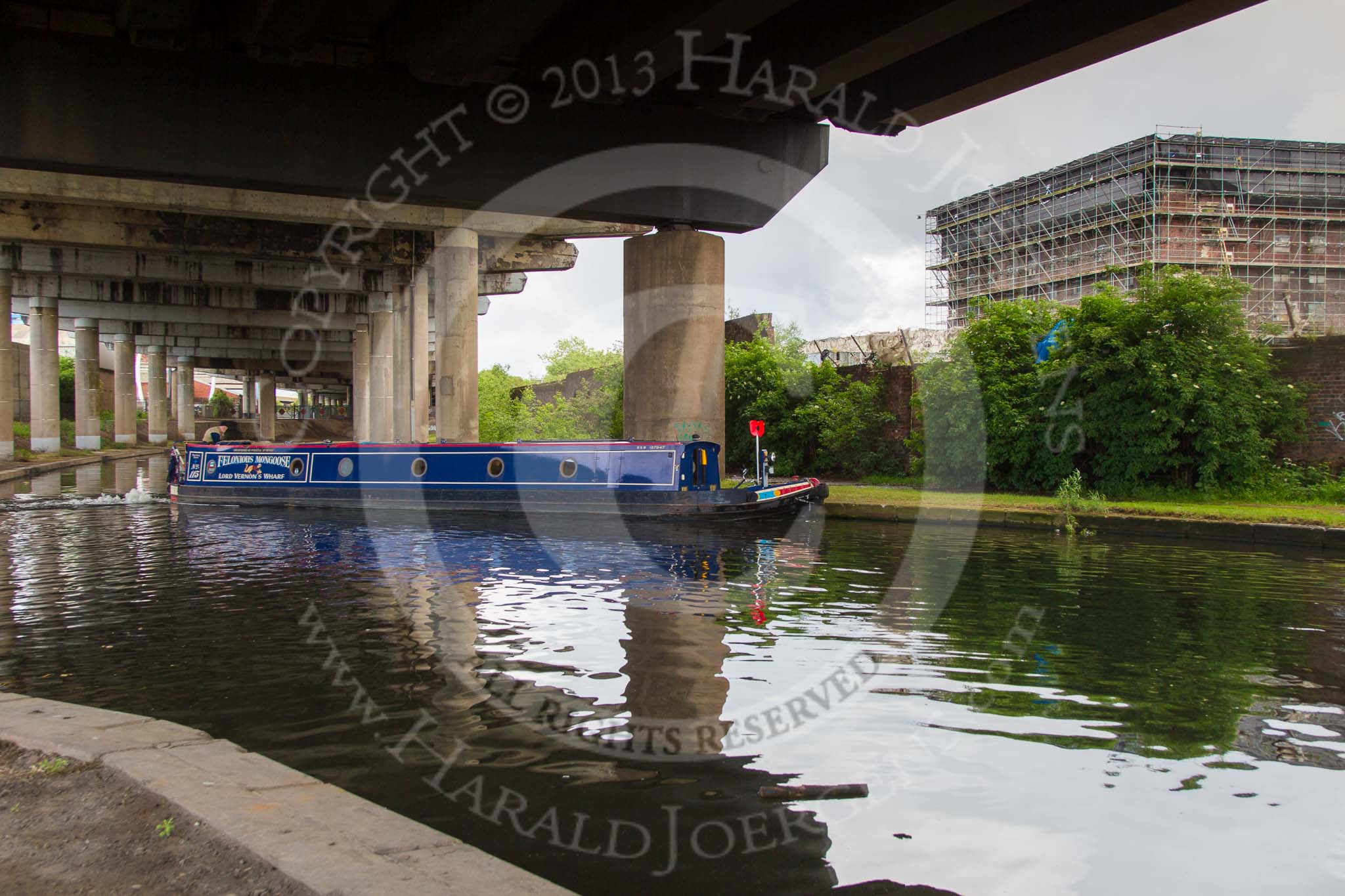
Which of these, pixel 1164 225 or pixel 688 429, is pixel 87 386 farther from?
pixel 1164 225

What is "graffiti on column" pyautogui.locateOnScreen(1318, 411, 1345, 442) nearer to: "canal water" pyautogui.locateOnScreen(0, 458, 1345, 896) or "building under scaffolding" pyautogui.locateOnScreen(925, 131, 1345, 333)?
"canal water" pyautogui.locateOnScreen(0, 458, 1345, 896)

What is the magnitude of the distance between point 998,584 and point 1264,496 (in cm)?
875

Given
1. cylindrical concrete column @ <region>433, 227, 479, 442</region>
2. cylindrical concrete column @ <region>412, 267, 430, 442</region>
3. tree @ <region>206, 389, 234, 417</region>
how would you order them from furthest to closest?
1. tree @ <region>206, 389, 234, 417</region>
2. cylindrical concrete column @ <region>412, 267, 430, 442</region>
3. cylindrical concrete column @ <region>433, 227, 479, 442</region>

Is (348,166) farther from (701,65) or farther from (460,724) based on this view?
(460,724)

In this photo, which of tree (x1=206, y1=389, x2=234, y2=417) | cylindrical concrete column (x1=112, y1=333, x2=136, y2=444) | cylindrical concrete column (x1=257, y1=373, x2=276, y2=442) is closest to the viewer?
cylindrical concrete column (x1=112, y1=333, x2=136, y2=444)

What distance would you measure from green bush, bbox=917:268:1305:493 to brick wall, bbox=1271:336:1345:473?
28 cm

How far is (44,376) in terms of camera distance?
3781cm

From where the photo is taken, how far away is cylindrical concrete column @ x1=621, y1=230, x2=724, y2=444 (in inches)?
505

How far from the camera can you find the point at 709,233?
13.2 meters

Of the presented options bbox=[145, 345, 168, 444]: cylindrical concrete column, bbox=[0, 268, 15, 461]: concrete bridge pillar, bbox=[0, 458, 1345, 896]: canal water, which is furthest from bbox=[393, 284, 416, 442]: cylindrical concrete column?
bbox=[145, 345, 168, 444]: cylindrical concrete column

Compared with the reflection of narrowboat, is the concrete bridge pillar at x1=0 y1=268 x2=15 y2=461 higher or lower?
higher

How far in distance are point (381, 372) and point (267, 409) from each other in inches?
1593

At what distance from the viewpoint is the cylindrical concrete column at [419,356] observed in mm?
31188

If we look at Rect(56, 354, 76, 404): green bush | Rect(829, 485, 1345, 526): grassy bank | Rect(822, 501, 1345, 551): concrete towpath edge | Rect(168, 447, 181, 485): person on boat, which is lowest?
Rect(822, 501, 1345, 551): concrete towpath edge
